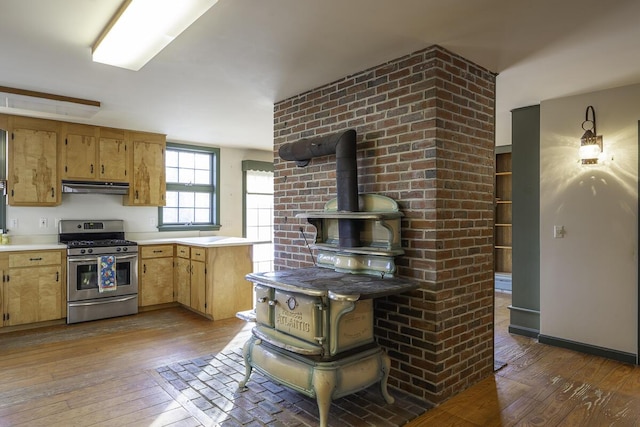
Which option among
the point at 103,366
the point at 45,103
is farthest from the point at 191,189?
Answer: the point at 103,366

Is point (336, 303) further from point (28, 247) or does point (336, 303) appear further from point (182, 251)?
point (28, 247)

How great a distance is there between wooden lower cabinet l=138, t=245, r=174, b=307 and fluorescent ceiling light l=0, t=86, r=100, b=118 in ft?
5.81

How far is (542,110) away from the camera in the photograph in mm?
3715

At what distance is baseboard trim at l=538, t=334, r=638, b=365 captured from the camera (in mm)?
3229

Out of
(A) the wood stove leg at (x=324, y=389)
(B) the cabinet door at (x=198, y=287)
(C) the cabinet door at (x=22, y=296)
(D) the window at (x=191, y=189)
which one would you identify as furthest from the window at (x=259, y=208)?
(A) the wood stove leg at (x=324, y=389)

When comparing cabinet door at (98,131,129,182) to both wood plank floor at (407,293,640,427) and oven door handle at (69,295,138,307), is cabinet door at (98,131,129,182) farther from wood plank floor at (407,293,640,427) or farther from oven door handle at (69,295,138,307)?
wood plank floor at (407,293,640,427)

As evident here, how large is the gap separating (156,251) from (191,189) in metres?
1.24

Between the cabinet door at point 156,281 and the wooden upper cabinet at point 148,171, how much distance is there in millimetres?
829

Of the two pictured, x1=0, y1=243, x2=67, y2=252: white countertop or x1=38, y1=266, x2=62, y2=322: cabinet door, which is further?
x1=38, y1=266, x2=62, y2=322: cabinet door

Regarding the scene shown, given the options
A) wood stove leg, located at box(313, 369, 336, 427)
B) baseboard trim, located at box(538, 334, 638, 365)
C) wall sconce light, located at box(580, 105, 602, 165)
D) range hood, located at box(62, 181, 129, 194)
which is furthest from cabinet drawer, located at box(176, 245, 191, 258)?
wall sconce light, located at box(580, 105, 602, 165)

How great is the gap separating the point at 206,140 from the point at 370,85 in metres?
3.45

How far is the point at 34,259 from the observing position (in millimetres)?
4227

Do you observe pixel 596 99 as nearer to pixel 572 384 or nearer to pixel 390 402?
pixel 572 384

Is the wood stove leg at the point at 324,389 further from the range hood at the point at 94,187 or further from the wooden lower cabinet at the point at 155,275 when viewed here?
the range hood at the point at 94,187
